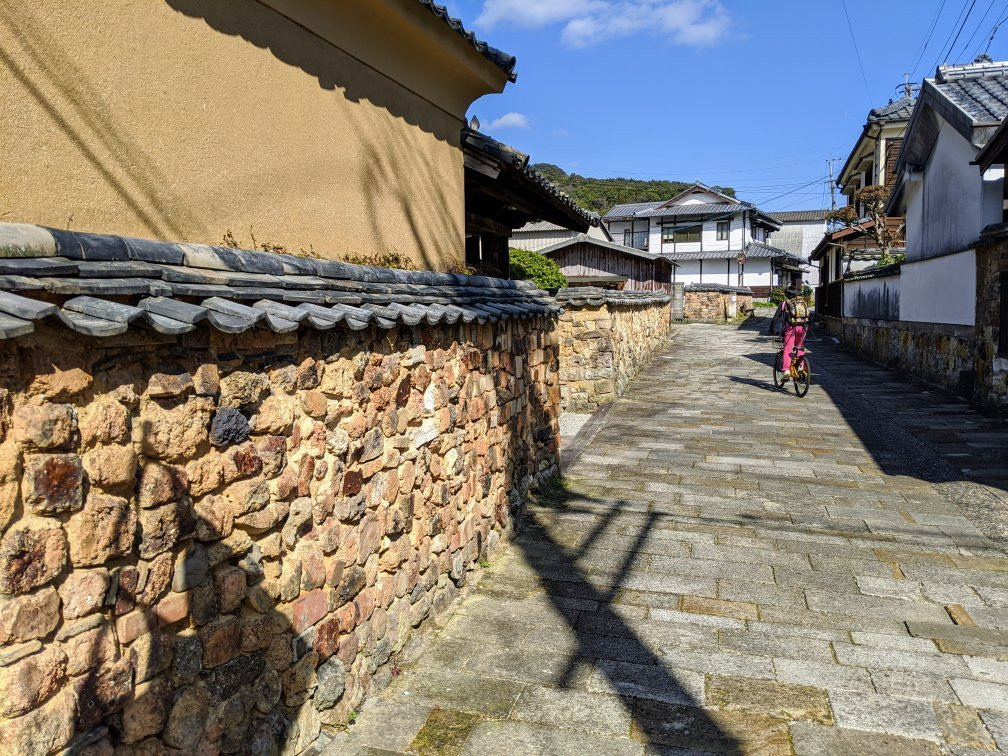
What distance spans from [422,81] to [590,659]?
4.69 meters

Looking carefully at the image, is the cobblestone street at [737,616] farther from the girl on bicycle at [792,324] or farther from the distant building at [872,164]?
the distant building at [872,164]

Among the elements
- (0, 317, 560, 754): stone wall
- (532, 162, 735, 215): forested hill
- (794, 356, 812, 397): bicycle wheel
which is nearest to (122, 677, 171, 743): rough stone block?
(0, 317, 560, 754): stone wall

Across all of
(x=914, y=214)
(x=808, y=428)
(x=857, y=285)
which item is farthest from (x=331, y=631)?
(x=857, y=285)

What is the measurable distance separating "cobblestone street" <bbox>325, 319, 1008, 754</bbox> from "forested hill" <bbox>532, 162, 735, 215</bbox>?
60.4 m

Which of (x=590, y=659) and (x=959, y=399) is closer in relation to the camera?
(x=590, y=659)

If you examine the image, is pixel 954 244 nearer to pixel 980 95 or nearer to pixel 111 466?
pixel 980 95

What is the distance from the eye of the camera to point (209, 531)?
2754 mm

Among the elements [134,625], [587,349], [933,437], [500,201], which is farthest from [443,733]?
[587,349]

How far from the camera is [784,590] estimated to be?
5344 mm

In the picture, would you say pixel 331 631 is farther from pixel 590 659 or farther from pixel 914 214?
pixel 914 214

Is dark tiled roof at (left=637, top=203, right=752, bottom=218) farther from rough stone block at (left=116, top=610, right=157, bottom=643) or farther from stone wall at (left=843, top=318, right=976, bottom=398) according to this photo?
rough stone block at (left=116, top=610, right=157, bottom=643)

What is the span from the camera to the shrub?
24.1m

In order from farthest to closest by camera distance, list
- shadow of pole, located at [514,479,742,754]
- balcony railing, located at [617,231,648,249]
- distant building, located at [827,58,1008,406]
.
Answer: balcony railing, located at [617,231,648,249] < distant building, located at [827,58,1008,406] < shadow of pole, located at [514,479,742,754]

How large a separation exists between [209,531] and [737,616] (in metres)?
3.66
